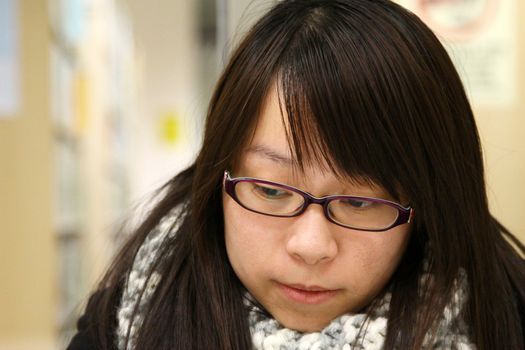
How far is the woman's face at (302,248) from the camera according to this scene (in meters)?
0.88

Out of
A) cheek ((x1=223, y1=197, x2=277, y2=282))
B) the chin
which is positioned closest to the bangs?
cheek ((x1=223, y1=197, x2=277, y2=282))

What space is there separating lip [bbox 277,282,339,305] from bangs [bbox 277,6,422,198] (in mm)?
159

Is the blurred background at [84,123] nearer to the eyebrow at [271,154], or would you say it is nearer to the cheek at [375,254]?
the eyebrow at [271,154]

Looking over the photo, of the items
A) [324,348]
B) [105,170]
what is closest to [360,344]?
[324,348]

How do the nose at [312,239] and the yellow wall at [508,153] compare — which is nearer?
the nose at [312,239]

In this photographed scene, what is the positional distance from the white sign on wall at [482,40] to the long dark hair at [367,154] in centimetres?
55

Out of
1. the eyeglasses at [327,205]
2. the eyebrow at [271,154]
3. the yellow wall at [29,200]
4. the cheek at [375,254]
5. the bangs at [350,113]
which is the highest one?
the bangs at [350,113]

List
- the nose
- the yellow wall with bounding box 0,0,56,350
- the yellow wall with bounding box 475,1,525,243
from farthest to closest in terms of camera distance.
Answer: the yellow wall with bounding box 0,0,56,350 → the yellow wall with bounding box 475,1,525,243 → the nose

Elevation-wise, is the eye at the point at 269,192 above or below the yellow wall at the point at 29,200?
above

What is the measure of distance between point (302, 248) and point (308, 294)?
0.09 m

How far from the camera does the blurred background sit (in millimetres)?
1494

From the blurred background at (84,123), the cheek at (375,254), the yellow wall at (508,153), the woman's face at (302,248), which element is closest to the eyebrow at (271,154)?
the woman's face at (302,248)

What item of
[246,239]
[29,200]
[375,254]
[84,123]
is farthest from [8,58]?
[375,254]

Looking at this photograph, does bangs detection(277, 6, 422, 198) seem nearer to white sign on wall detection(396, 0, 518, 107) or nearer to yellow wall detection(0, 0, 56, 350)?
white sign on wall detection(396, 0, 518, 107)
